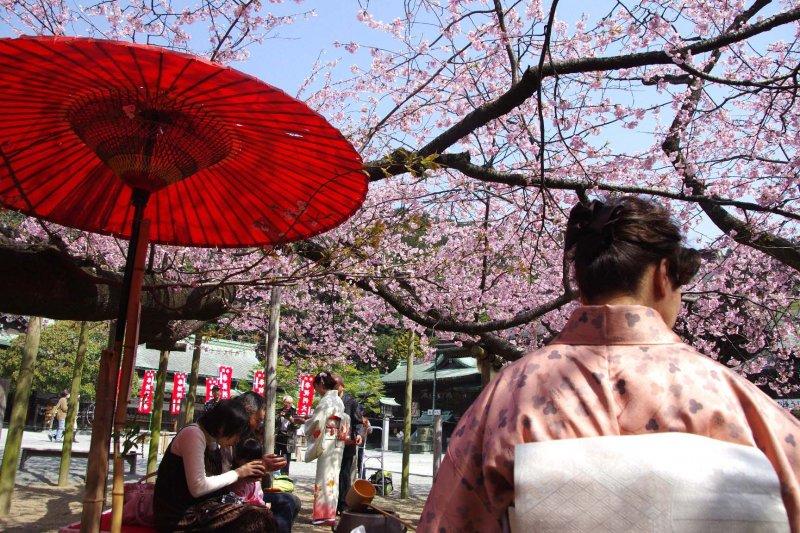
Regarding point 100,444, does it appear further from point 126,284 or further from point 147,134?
point 147,134

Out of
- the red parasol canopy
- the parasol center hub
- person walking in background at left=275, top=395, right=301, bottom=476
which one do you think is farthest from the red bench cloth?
person walking in background at left=275, top=395, right=301, bottom=476

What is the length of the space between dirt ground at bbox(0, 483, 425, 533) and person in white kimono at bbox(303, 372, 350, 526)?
22cm

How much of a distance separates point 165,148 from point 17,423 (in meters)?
5.69

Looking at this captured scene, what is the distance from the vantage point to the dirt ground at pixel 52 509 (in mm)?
6199

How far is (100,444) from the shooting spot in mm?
2256

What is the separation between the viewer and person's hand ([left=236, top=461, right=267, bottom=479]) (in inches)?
131

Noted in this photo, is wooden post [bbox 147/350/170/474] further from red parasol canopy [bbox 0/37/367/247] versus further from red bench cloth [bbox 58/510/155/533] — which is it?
red parasol canopy [bbox 0/37/367/247]

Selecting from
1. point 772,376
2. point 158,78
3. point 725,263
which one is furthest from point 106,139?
point 772,376

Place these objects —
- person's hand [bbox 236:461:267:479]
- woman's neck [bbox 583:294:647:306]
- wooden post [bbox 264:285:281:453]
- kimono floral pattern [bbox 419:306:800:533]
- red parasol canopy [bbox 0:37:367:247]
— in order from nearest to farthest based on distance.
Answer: kimono floral pattern [bbox 419:306:800:533] < woman's neck [bbox 583:294:647:306] < red parasol canopy [bbox 0:37:367:247] < person's hand [bbox 236:461:267:479] < wooden post [bbox 264:285:281:453]

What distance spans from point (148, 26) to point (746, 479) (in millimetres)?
5374

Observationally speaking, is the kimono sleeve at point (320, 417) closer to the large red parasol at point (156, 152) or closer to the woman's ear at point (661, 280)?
the large red parasol at point (156, 152)

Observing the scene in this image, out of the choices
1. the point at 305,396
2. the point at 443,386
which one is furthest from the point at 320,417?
the point at 443,386

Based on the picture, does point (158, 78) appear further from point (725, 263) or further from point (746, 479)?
point (725, 263)

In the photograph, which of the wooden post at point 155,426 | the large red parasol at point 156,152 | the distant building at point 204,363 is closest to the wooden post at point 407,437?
the wooden post at point 155,426
